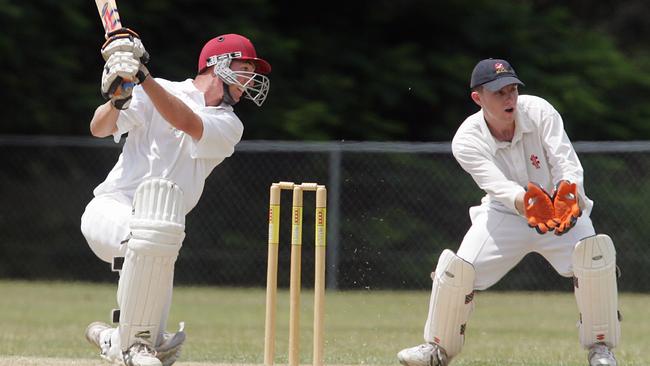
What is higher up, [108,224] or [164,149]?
[164,149]

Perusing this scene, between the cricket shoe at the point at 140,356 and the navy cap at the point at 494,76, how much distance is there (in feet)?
5.83

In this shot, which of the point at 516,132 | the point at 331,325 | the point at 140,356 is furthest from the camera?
the point at 331,325

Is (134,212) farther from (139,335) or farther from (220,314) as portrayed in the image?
(220,314)

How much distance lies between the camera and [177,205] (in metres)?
4.45

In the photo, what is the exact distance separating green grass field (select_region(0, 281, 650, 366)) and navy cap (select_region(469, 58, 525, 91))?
150 cm

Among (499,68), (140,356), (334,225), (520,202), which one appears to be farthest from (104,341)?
(334,225)

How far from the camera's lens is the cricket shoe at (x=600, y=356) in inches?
198

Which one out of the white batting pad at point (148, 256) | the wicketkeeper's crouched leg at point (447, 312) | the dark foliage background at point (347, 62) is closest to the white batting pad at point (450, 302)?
the wicketkeeper's crouched leg at point (447, 312)

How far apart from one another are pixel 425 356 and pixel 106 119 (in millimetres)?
1662

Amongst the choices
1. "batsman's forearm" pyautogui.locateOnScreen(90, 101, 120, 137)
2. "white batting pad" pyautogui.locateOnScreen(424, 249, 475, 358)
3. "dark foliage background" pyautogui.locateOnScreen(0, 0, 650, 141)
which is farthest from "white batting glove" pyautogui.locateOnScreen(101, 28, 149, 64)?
"dark foliage background" pyautogui.locateOnScreen(0, 0, 650, 141)

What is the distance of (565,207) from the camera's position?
4926mm

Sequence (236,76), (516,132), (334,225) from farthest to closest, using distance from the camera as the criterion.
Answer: (334,225)
(516,132)
(236,76)

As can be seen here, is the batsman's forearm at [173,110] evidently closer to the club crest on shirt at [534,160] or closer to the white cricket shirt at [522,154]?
the white cricket shirt at [522,154]

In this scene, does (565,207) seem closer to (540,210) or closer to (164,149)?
(540,210)
